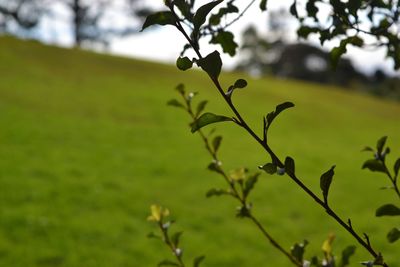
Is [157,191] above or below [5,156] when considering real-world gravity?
below

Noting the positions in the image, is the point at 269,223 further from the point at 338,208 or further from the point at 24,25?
the point at 24,25

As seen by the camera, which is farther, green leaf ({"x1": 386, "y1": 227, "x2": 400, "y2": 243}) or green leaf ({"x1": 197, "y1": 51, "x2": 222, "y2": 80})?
green leaf ({"x1": 386, "y1": 227, "x2": 400, "y2": 243})

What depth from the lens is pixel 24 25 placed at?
25.3 metres

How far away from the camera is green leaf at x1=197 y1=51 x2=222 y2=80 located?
55cm

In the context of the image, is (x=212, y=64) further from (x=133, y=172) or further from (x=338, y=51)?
(x=133, y=172)

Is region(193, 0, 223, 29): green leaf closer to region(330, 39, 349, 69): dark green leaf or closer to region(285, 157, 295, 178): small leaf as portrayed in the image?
region(285, 157, 295, 178): small leaf

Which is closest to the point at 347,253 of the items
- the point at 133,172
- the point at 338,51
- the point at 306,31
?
the point at 338,51

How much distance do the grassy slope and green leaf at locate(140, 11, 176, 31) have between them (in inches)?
168

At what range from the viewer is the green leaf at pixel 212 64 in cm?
55

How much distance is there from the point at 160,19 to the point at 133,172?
24.8ft

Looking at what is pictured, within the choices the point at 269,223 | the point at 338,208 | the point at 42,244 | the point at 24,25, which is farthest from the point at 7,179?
the point at 24,25

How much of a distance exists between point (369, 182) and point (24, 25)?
2134cm

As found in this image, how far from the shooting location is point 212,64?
553 millimetres

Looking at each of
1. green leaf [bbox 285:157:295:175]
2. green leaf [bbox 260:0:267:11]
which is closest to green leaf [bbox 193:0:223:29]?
→ green leaf [bbox 285:157:295:175]
